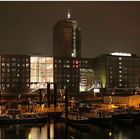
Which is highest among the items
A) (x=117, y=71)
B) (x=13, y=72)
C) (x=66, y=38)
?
(x=66, y=38)

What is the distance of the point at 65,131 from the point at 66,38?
103442 mm

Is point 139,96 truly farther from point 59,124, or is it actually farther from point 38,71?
point 38,71

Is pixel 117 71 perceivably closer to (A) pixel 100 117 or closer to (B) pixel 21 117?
(A) pixel 100 117

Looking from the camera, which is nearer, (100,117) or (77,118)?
(77,118)

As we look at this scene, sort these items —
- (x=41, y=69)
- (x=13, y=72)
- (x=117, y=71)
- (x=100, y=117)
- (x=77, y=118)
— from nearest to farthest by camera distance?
(x=77, y=118) → (x=100, y=117) → (x=13, y=72) → (x=41, y=69) → (x=117, y=71)

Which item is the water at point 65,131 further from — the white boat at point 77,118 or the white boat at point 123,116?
the white boat at point 123,116

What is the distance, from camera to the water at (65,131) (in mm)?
29766

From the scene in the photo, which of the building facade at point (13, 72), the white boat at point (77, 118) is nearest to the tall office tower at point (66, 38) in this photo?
the building facade at point (13, 72)

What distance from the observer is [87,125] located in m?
33.1

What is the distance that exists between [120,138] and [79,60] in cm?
7617

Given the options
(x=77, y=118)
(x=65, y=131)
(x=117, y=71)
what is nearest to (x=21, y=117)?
(x=77, y=118)

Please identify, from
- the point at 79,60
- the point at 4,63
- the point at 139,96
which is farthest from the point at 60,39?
the point at 139,96

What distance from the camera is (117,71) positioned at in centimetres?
10444

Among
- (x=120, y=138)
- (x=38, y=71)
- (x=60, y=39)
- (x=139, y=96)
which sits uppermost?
(x=60, y=39)
